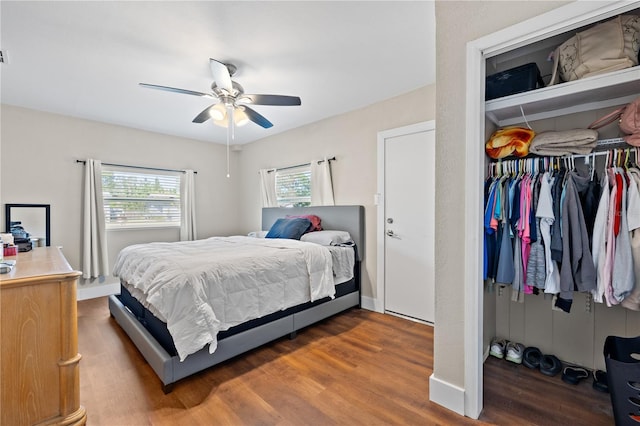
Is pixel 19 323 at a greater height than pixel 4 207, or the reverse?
pixel 4 207

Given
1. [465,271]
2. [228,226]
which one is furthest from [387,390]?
[228,226]

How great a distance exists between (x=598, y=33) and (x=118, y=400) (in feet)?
11.6

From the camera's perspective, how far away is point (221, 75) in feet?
7.17

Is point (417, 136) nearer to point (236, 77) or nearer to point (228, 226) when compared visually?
point (236, 77)

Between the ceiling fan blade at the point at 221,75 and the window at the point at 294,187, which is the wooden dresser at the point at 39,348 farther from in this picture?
the window at the point at 294,187

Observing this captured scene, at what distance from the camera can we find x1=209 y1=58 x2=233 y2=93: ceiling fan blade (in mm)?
2072

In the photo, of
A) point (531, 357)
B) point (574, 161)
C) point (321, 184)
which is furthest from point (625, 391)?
point (321, 184)

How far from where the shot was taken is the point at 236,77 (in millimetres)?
2654

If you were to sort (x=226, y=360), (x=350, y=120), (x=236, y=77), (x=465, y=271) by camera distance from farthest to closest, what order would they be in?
(x=350, y=120)
(x=236, y=77)
(x=226, y=360)
(x=465, y=271)

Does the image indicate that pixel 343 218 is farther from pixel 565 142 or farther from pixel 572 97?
pixel 572 97

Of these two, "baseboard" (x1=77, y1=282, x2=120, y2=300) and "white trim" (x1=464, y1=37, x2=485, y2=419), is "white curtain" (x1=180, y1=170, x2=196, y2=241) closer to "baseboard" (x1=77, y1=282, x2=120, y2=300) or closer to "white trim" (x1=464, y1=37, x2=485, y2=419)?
"baseboard" (x1=77, y1=282, x2=120, y2=300)

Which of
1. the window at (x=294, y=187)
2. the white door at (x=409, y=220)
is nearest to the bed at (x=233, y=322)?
the white door at (x=409, y=220)

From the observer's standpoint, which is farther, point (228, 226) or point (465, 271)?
point (228, 226)

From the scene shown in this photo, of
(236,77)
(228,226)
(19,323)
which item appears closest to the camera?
(19,323)
